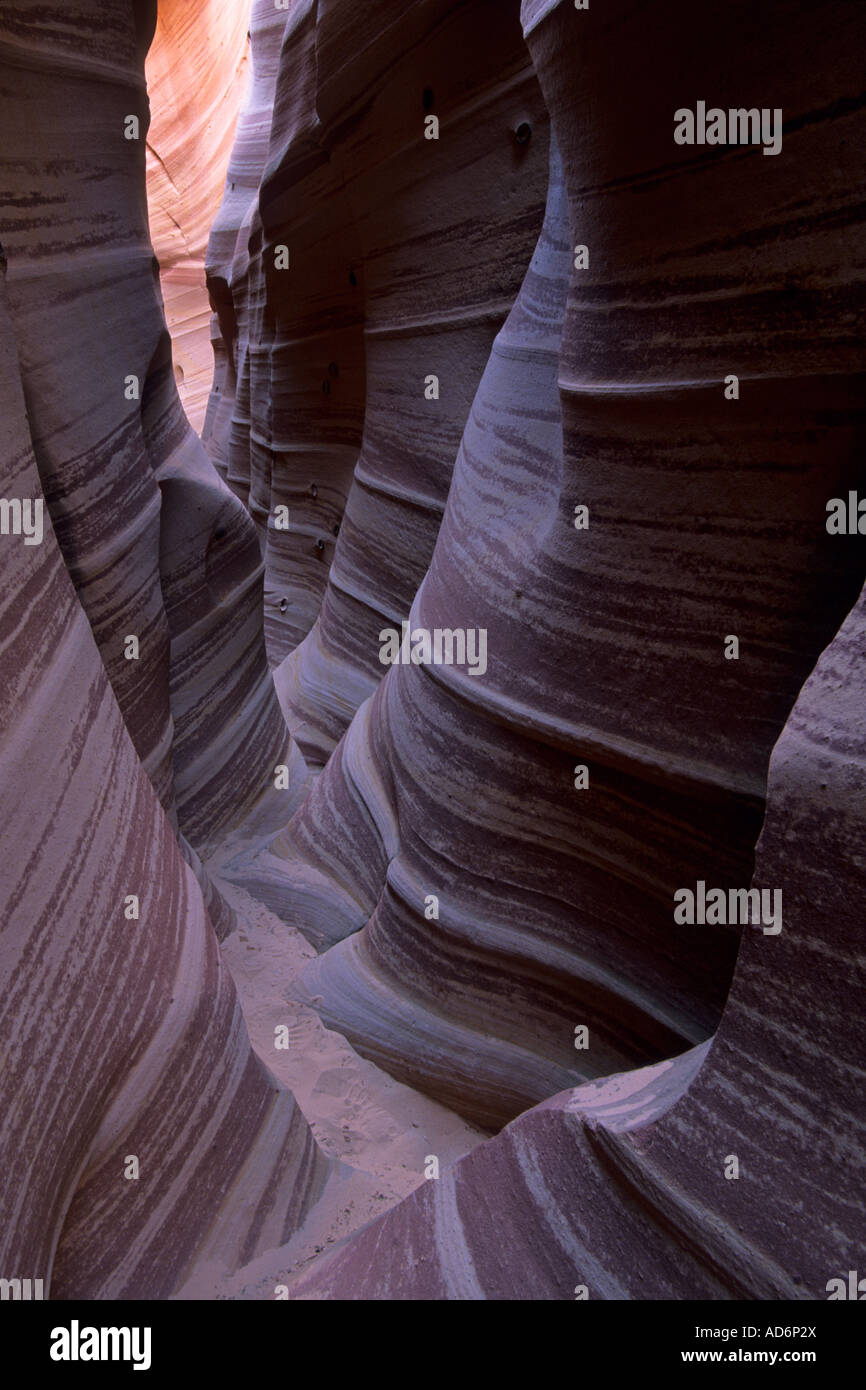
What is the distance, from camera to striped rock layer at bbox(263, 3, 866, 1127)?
4.87 feet

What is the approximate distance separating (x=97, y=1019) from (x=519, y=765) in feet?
3.31

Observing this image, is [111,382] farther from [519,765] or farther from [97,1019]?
[97,1019]

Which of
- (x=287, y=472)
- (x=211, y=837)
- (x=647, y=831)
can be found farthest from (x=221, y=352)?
(x=647, y=831)

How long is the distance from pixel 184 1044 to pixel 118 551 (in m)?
1.35

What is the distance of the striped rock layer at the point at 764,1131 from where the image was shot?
1.07 m

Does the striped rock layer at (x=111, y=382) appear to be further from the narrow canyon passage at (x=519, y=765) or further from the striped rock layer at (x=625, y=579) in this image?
the striped rock layer at (x=625, y=579)

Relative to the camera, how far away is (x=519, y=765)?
2111mm

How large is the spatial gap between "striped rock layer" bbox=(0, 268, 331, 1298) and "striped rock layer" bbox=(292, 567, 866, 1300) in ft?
Answer: 1.55

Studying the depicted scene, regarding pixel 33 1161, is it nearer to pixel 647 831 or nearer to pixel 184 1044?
pixel 184 1044

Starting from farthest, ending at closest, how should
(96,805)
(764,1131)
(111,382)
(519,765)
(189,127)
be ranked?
(189,127) → (111,382) → (519,765) → (96,805) → (764,1131)

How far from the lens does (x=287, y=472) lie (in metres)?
6.15

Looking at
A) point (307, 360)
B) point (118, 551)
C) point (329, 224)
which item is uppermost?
point (329, 224)

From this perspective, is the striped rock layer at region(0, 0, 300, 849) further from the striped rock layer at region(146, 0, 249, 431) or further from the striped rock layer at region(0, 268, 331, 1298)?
the striped rock layer at region(146, 0, 249, 431)

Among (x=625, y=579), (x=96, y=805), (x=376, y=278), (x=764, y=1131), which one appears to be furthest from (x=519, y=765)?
(x=376, y=278)
